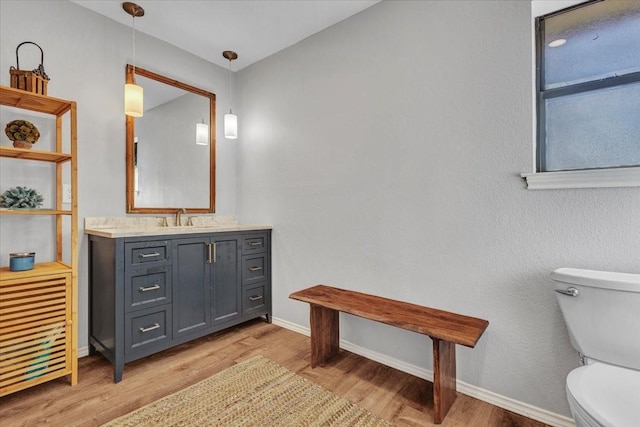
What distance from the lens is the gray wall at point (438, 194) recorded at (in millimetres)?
1539

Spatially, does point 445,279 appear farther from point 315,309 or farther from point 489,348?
point 315,309

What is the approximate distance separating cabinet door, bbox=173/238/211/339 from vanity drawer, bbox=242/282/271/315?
350 millimetres

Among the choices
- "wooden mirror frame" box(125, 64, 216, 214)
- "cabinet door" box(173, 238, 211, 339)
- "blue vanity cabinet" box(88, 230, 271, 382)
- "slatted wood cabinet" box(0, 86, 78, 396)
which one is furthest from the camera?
"wooden mirror frame" box(125, 64, 216, 214)

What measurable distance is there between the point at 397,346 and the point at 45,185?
2.60m

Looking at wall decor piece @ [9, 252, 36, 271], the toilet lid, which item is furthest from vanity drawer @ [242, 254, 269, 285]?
the toilet lid

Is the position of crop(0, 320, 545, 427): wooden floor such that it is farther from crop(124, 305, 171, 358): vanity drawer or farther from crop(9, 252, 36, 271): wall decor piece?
crop(9, 252, 36, 271): wall decor piece

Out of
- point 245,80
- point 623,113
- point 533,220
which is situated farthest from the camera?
point 245,80

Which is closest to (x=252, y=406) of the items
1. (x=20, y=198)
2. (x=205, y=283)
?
(x=205, y=283)

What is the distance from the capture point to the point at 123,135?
95.7 inches

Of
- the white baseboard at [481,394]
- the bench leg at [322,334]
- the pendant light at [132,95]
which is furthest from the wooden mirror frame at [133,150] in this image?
the white baseboard at [481,394]

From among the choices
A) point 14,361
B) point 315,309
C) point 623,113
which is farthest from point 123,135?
point 623,113

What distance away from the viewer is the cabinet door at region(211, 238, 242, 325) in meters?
2.47

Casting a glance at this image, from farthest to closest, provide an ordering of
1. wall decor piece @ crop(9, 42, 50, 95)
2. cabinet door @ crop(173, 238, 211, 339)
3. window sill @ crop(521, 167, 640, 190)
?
1. cabinet door @ crop(173, 238, 211, 339)
2. wall decor piece @ crop(9, 42, 50, 95)
3. window sill @ crop(521, 167, 640, 190)

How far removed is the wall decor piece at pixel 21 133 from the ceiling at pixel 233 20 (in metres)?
1.00
